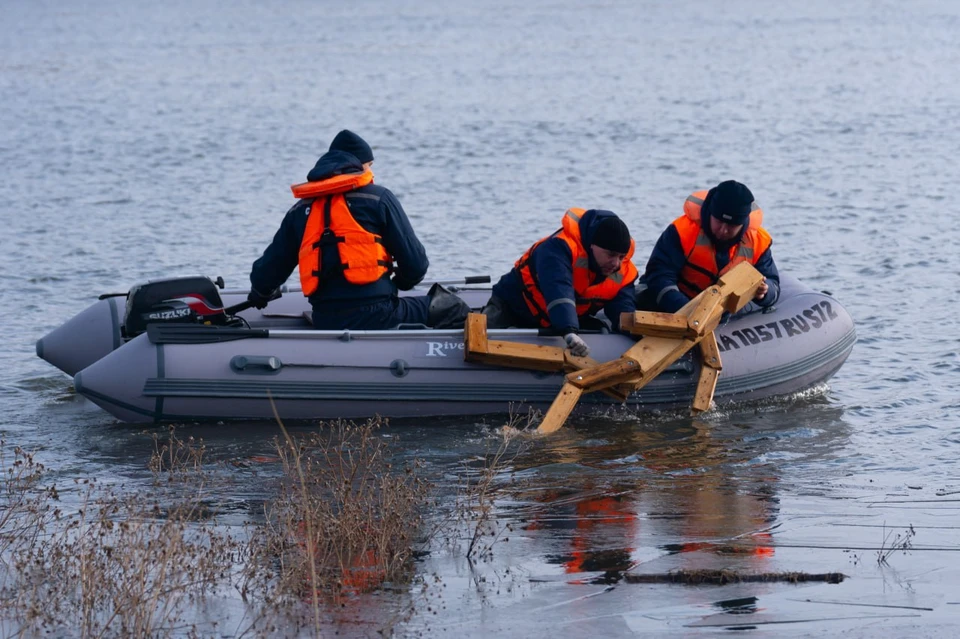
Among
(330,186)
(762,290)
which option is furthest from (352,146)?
(762,290)

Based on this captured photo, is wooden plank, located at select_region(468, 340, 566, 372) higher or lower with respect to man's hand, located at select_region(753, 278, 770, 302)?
lower

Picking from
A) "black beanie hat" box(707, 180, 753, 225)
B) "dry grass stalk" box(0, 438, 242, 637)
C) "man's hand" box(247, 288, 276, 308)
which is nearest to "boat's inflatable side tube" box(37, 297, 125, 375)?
"man's hand" box(247, 288, 276, 308)

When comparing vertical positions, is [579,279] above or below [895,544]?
above

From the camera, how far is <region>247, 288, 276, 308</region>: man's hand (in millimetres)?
6965

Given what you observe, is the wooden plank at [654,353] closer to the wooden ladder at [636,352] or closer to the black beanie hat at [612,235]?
the wooden ladder at [636,352]

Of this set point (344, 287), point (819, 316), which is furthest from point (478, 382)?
point (819, 316)

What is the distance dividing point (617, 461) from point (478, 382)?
0.95 meters

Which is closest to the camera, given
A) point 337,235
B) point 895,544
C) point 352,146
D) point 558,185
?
point 895,544

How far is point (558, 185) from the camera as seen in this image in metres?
14.6

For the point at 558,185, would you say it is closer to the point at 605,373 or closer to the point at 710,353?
the point at 710,353

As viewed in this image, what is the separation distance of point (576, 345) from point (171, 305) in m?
2.11

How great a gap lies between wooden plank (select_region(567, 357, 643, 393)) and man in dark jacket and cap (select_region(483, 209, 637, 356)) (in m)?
0.15

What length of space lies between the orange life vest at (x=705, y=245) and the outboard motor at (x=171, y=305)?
245 centimetres

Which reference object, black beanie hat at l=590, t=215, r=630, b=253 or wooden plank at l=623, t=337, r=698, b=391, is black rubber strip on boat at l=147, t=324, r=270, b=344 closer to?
black beanie hat at l=590, t=215, r=630, b=253
